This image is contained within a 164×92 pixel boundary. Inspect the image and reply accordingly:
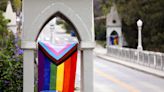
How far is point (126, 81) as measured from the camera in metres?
23.8

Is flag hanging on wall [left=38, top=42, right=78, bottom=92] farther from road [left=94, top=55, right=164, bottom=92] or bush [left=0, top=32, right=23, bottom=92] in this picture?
road [left=94, top=55, right=164, bottom=92]

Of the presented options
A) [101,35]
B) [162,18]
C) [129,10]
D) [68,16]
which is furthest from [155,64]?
[101,35]

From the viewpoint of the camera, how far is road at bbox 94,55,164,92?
2050 cm

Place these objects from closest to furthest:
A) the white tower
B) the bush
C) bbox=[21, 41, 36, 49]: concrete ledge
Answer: bbox=[21, 41, 36, 49]: concrete ledge, the bush, the white tower

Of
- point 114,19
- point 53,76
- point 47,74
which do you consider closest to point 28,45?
point 47,74

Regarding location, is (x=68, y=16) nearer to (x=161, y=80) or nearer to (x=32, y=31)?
(x=32, y=31)

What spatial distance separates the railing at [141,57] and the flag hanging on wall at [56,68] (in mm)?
17492

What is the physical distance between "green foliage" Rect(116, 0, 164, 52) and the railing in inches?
137

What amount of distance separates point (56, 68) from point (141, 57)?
22900mm

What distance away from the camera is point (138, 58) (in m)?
33.3

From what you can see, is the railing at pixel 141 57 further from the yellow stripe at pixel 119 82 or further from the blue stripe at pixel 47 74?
the blue stripe at pixel 47 74

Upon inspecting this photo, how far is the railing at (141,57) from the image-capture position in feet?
90.6

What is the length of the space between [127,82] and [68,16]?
1399 centimetres

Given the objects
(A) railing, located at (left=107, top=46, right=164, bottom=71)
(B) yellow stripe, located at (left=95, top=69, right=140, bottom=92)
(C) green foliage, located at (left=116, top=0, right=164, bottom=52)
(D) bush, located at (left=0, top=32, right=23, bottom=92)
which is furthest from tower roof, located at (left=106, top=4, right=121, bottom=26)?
(D) bush, located at (left=0, top=32, right=23, bottom=92)
